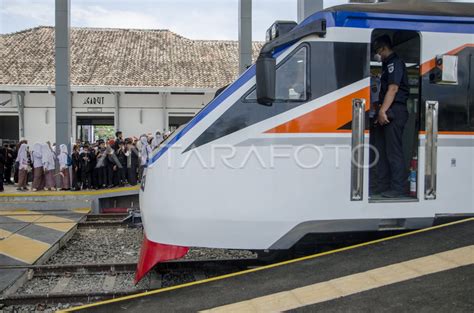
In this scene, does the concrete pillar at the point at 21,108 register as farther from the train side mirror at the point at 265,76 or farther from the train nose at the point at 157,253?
the train side mirror at the point at 265,76

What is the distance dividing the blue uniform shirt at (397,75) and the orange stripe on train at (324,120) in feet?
2.42

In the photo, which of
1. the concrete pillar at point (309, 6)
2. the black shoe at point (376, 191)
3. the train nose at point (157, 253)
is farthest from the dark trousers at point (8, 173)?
the black shoe at point (376, 191)

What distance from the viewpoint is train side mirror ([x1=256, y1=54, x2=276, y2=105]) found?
13.6ft

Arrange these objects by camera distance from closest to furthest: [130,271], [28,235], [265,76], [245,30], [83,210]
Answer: [265,76] → [130,271] → [28,235] → [83,210] → [245,30]

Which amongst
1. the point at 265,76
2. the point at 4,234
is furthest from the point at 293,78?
the point at 4,234

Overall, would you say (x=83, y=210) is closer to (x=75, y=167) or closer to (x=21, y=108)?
(x=75, y=167)

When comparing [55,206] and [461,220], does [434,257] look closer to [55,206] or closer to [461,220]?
[461,220]

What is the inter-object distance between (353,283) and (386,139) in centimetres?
202

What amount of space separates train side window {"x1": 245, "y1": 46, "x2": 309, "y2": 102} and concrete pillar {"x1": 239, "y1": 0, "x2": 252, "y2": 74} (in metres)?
Result: 10.4

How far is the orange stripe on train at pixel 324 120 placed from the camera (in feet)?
14.4

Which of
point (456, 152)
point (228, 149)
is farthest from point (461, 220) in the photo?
point (228, 149)

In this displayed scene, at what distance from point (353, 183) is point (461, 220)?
1.37 meters

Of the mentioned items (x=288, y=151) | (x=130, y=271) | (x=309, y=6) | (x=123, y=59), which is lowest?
(x=130, y=271)

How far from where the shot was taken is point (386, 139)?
5.02 metres
